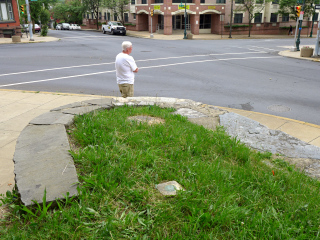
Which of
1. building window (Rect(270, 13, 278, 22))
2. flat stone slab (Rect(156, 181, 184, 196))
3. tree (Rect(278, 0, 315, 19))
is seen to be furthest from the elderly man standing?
building window (Rect(270, 13, 278, 22))

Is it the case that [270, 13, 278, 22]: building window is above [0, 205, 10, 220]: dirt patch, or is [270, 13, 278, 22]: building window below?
above

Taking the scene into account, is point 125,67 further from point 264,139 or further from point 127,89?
point 264,139

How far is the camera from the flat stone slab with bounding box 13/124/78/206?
10.5ft

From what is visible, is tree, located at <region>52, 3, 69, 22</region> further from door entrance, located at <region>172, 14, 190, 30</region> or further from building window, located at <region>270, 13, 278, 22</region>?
building window, located at <region>270, 13, 278, 22</region>

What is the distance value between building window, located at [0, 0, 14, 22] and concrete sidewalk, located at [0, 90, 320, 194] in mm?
35873

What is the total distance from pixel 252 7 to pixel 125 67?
4553 centimetres

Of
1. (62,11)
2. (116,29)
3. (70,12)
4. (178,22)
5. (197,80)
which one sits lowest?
(197,80)

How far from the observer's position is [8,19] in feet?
136

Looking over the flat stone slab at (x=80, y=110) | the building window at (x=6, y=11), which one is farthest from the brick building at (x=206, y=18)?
the flat stone slab at (x=80, y=110)

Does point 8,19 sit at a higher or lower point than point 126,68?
higher

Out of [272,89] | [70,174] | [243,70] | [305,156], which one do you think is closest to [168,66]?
[243,70]

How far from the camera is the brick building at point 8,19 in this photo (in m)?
40.4

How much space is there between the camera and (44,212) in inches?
115

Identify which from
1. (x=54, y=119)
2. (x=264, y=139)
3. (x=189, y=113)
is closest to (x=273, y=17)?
(x=189, y=113)
